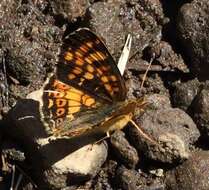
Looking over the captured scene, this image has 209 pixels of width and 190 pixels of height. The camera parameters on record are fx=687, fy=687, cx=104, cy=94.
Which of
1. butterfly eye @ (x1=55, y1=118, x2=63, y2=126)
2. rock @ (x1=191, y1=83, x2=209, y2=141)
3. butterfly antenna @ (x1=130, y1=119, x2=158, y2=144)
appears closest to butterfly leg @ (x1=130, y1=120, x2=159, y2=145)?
butterfly antenna @ (x1=130, y1=119, x2=158, y2=144)

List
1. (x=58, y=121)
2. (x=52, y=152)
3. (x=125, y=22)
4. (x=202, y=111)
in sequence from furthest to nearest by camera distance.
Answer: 1. (x=125, y=22)
2. (x=202, y=111)
3. (x=52, y=152)
4. (x=58, y=121)

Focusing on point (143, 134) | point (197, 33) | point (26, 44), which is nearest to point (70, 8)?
point (26, 44)

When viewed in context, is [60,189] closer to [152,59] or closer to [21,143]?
[21,143]

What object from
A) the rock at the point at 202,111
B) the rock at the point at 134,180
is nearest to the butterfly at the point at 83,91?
the rock at the point at 134,180

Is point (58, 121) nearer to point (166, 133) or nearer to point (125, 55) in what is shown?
point (166, 133)

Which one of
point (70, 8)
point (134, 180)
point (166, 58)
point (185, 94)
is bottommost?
point (134, 180)

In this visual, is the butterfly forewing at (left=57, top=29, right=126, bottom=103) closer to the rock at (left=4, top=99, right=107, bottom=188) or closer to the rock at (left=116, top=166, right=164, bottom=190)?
the rock at (left=4, top=99, right=107, bottom=188)
